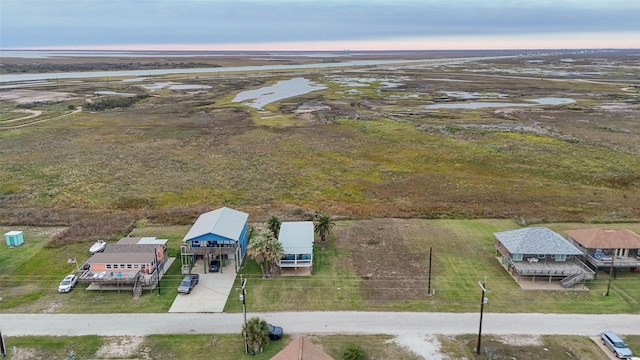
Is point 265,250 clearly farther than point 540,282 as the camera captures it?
Yes

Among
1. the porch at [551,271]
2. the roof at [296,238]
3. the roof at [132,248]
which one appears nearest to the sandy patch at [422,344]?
the roof at [296,238]

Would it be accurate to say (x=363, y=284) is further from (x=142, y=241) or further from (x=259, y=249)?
(x=142, y=241)

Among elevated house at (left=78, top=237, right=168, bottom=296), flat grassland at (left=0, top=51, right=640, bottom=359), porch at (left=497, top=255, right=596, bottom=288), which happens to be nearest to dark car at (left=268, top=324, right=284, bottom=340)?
flat grassland at (left=0, top=51, right=640, bottom=359)

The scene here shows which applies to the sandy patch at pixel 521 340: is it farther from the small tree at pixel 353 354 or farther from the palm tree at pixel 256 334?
the palm tree at pixel 256 334

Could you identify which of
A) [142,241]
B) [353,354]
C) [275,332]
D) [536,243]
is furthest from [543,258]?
[142,241]

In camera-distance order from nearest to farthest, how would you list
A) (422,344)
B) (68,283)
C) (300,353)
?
1. (300,353)
2. (422,344)
3. (68,283)

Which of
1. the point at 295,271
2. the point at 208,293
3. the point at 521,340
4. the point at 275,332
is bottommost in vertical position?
the point at 521,340

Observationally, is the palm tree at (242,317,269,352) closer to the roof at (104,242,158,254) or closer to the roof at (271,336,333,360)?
the roof at (271,336,333,360)
